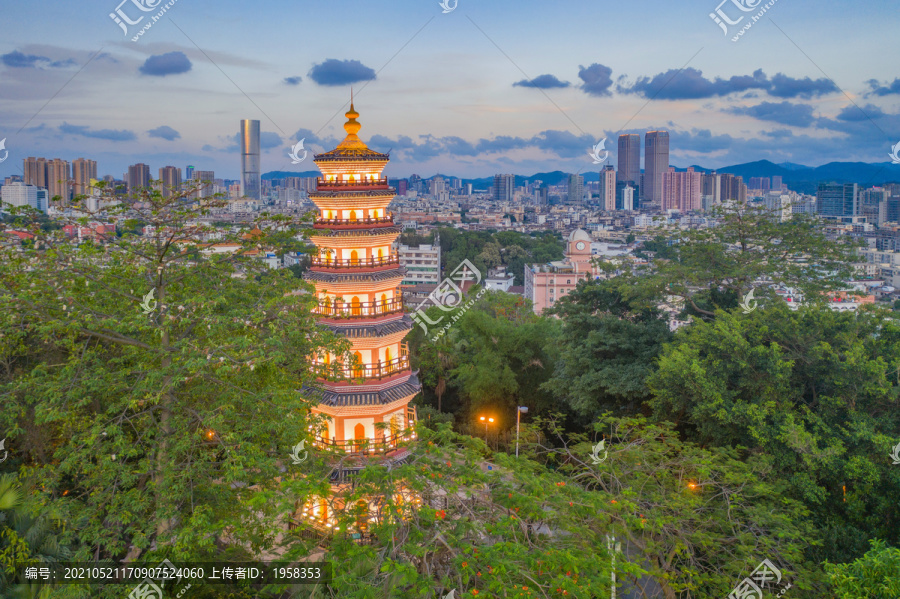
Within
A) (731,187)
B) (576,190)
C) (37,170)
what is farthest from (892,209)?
(576,190)

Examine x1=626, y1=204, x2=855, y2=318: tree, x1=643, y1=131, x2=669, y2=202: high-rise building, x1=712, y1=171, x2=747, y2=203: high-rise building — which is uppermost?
x1=643, y1=131, x2=669, y2=202: high-rise building

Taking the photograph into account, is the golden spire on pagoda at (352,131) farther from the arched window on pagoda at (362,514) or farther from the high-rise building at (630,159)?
the high-rise building at (630,159)

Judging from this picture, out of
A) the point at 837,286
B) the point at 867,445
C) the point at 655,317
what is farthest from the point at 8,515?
the point at 837,286

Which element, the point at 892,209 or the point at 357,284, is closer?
the point at 357,284

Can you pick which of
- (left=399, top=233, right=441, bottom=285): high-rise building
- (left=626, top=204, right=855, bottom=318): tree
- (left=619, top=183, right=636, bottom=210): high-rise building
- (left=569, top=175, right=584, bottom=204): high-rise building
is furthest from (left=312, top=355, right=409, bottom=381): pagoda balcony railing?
(left=569, top=175, right=584, bottom=204): high-rise building

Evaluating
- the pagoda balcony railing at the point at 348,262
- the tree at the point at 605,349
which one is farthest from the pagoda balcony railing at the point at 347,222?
the tree at the point at 605,349

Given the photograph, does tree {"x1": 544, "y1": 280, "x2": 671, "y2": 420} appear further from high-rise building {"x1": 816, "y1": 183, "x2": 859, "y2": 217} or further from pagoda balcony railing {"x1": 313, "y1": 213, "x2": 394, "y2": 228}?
high-rise building {"x1": 816, "y1": 183, "x2": 859, "y2": 217}

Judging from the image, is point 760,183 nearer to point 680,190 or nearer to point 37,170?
point 680,190
